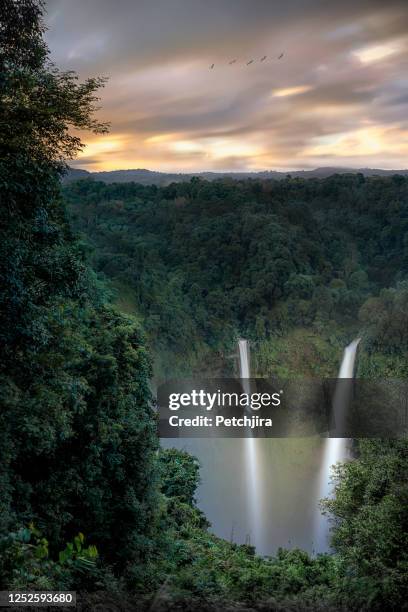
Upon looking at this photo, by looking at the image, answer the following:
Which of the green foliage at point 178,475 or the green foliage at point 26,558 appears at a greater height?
the green foliage at point 26,558

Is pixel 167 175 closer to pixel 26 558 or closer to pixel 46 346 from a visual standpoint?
pixel 46 346

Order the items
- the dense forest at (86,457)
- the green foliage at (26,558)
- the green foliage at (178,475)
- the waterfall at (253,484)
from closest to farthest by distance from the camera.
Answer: the green foliage at (26,558) < the dense forest at (86,457) < the green foliage at (178,475) < the waterfall at (253,484)

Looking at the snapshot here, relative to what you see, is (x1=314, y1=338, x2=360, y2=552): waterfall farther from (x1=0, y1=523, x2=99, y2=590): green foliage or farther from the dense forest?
(x1=0, y1=523, x2=99, y2=590): green foliage

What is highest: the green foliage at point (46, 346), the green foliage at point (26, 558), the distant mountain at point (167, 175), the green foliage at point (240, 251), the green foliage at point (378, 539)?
the distant mountain at point (167, 175)

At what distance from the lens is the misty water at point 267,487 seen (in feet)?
95.8

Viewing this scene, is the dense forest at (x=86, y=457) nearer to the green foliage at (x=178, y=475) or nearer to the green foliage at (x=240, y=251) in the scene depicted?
the green foliage at (x=178, y=475)

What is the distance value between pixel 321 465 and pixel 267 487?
532cm

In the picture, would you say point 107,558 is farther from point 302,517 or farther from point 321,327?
point 321,327

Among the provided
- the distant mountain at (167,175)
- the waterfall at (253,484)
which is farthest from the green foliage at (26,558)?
the distant mountain at (167,175)

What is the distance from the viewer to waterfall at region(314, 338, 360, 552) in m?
29.2

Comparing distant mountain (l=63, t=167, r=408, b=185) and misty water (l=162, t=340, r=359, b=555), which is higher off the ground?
distant mountain (l=63, t=167, r=408, b=185)

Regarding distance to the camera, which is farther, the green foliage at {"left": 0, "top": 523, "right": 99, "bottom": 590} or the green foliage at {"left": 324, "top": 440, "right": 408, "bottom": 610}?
the green foliage at {"left": 324, "top": 440, "right": 408, "bottom": 610}

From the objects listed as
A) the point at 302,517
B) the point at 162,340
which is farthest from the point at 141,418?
the point at 162,340

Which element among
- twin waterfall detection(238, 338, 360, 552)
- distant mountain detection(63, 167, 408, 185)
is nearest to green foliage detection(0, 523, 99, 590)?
twin waterfall detection(238, 338, 360, 552)
